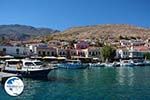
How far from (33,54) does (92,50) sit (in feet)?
85.9

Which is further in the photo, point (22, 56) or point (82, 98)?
point (22, 56)

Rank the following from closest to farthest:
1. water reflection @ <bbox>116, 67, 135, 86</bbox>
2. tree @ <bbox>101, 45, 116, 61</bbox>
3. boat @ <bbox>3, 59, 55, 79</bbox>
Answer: water reflection @ <bbox>116, 67, 135, 86</bbox> → boat @ <bbox>3, 59, 55, 79</bbox> → tree @ <bbox>101, 45, 116, 61</bbox>

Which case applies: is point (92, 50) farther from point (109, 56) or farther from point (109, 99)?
point (109, 99)

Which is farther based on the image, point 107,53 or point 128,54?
point 128,54

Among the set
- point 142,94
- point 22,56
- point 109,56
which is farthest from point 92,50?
point 142,94

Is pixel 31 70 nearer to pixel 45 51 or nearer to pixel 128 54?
pixel 45 51

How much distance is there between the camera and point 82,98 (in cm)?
2723

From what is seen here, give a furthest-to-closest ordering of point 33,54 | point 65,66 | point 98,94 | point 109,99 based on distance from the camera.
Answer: point 33,54 < point 65,66 < point 98,94 < point 109,99
